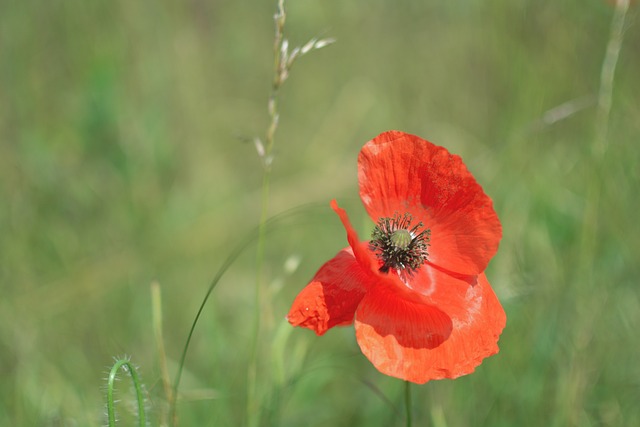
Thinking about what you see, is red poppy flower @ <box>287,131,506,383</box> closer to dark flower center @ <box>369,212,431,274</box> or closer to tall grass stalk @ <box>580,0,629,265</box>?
dark flower center @ <box>369,212,431,274</box>

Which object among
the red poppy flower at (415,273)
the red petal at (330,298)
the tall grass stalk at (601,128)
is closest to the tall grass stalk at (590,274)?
the tall grass stalk at (601,128)

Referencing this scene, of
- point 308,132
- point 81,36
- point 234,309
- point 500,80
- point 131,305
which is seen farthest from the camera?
point 308,132

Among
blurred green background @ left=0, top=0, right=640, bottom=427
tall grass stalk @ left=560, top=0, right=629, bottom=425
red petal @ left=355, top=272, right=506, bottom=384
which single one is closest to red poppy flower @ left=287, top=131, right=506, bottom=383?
red petal @ left=355, top=272, right=506, bottom=384

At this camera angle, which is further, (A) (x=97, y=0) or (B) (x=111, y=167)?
(A) (x=97, y=0)

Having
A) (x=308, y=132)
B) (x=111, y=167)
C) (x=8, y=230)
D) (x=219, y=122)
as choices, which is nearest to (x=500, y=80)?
(x=308, y=132)

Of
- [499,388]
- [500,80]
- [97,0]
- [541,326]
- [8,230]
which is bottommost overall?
[499,388]

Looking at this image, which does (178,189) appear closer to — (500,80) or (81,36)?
(81,36)

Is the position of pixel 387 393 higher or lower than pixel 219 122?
lower
